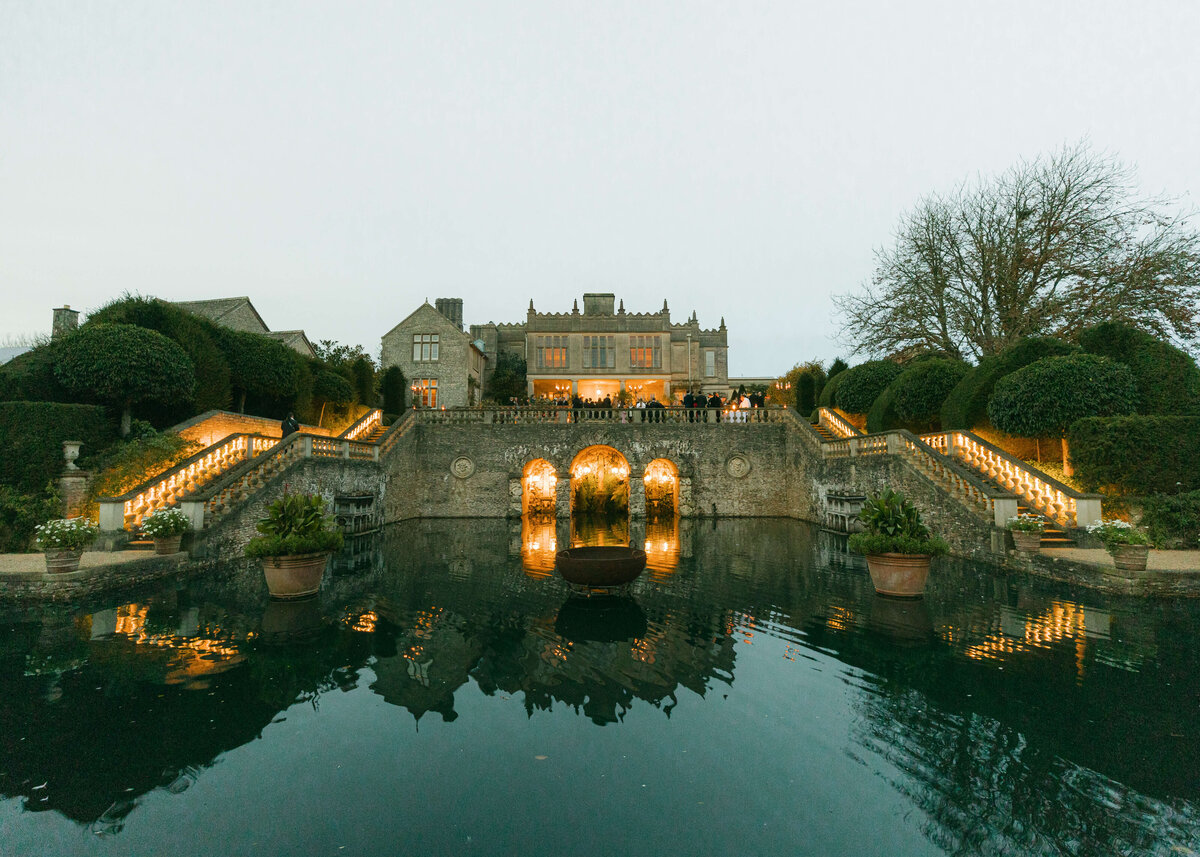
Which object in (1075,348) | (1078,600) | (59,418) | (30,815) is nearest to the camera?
(30,815)

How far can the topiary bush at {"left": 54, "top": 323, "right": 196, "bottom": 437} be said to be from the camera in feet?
49.5

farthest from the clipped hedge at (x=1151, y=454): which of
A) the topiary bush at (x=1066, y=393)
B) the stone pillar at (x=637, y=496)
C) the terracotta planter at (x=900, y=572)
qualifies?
the stone pillar at (x=637, y=496)

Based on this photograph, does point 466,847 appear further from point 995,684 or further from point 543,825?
point 995,684

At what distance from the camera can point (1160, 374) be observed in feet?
48.3

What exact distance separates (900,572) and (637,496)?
15.8 metres

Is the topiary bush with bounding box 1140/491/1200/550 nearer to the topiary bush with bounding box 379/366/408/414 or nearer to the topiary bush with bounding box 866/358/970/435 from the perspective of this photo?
the topiary bush with bounding box 866/358/970/435

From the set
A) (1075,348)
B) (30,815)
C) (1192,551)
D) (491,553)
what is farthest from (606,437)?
(30,815)

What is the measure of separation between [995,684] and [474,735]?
5.39 metres

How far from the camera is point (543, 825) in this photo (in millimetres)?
3723

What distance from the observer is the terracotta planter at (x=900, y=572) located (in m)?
9.30

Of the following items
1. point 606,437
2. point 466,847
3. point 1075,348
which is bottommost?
point 466,847

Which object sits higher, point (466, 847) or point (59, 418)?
point (59, 418)

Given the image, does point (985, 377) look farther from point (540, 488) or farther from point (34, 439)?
point (34, 439)

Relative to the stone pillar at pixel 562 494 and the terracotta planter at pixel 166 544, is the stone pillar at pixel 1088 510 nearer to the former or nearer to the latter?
the stone pillar at pixel 562 494
